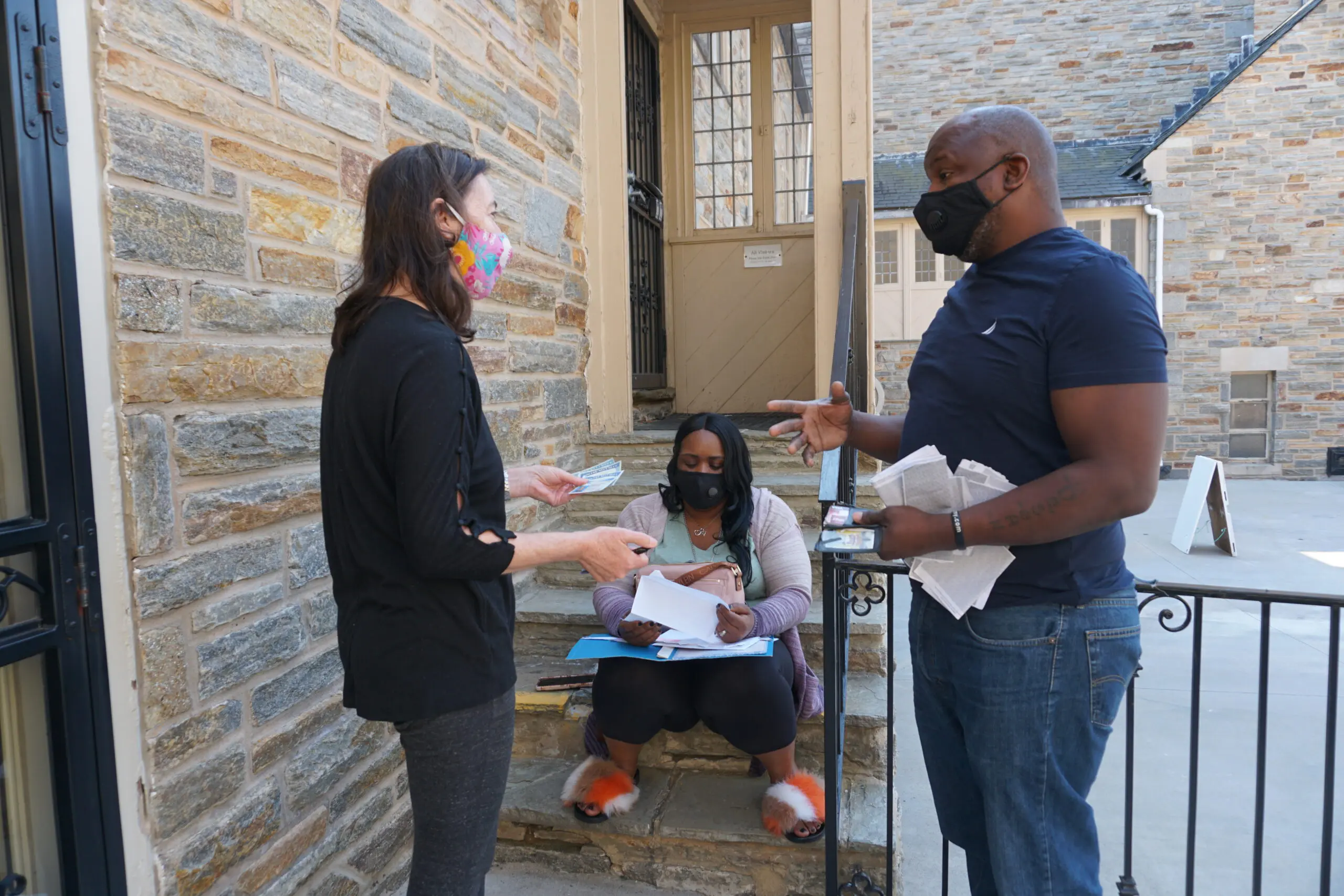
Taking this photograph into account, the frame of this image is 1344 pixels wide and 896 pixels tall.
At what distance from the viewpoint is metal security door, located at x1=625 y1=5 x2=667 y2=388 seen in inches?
213

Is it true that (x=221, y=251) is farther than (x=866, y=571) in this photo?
No

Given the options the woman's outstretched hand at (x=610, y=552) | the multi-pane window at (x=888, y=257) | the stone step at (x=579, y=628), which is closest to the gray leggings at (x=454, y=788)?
the woman's outstretched hand at (x=610, y=552)

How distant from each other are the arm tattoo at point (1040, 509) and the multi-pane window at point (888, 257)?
11.9 m

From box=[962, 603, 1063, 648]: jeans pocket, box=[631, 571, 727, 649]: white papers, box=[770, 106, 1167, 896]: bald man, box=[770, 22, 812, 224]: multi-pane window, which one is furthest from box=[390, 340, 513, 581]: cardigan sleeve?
box=[770, 22, 812, 224]: multi-pane window

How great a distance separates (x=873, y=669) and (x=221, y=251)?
2438 millimetres

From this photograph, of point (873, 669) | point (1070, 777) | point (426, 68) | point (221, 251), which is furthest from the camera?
point (873, 669)

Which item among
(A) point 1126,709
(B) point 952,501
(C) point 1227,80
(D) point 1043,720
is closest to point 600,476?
(B) point 952,501

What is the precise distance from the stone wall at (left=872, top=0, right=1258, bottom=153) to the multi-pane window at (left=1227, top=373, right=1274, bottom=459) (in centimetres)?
448

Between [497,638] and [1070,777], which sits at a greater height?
[497,638]

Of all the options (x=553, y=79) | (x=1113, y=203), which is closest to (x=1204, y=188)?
(x=1113, y=203)

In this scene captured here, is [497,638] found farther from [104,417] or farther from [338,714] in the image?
[338,714]

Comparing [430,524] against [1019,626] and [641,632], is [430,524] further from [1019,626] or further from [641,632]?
[641,632]

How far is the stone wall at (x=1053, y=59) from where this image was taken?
1359 cm

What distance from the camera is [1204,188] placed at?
469 inches
